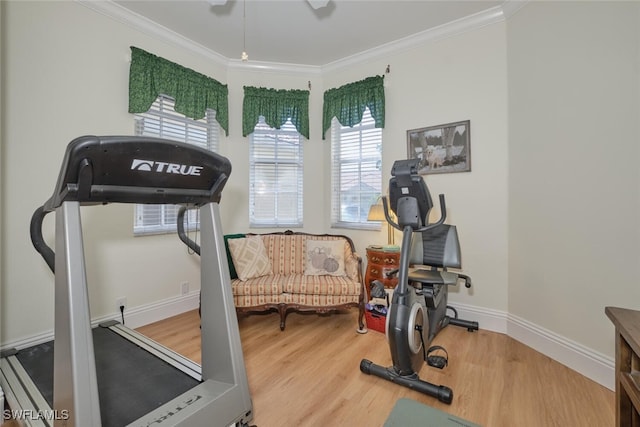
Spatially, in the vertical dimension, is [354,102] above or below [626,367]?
above

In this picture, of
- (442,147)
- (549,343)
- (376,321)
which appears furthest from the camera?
(442,147)

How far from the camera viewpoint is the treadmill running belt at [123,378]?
1279 millimetres

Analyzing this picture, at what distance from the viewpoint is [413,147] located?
298 centimetres

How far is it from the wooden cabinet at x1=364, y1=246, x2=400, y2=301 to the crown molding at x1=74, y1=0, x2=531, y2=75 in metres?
2.22

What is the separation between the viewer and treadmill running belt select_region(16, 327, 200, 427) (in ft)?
4.20

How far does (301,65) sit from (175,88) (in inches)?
61.1

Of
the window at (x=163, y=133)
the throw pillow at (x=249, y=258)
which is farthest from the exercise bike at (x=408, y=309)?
the window at (x=163, y=133)

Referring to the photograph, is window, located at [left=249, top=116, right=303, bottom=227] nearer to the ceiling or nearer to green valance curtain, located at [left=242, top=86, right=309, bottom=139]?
green valance curtain, located at [left=242, top=86, right=309, bottom=139]

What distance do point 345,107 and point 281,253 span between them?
1.91 meters

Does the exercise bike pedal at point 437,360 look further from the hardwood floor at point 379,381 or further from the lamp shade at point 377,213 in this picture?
the lamp shade at point 377,213

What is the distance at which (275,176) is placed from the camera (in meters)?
3.60

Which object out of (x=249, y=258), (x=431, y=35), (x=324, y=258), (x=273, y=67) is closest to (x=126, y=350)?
(x=249, y=258)

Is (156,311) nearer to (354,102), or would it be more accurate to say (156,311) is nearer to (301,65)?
(354,102)

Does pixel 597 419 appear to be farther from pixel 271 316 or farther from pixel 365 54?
pixel 365 54
